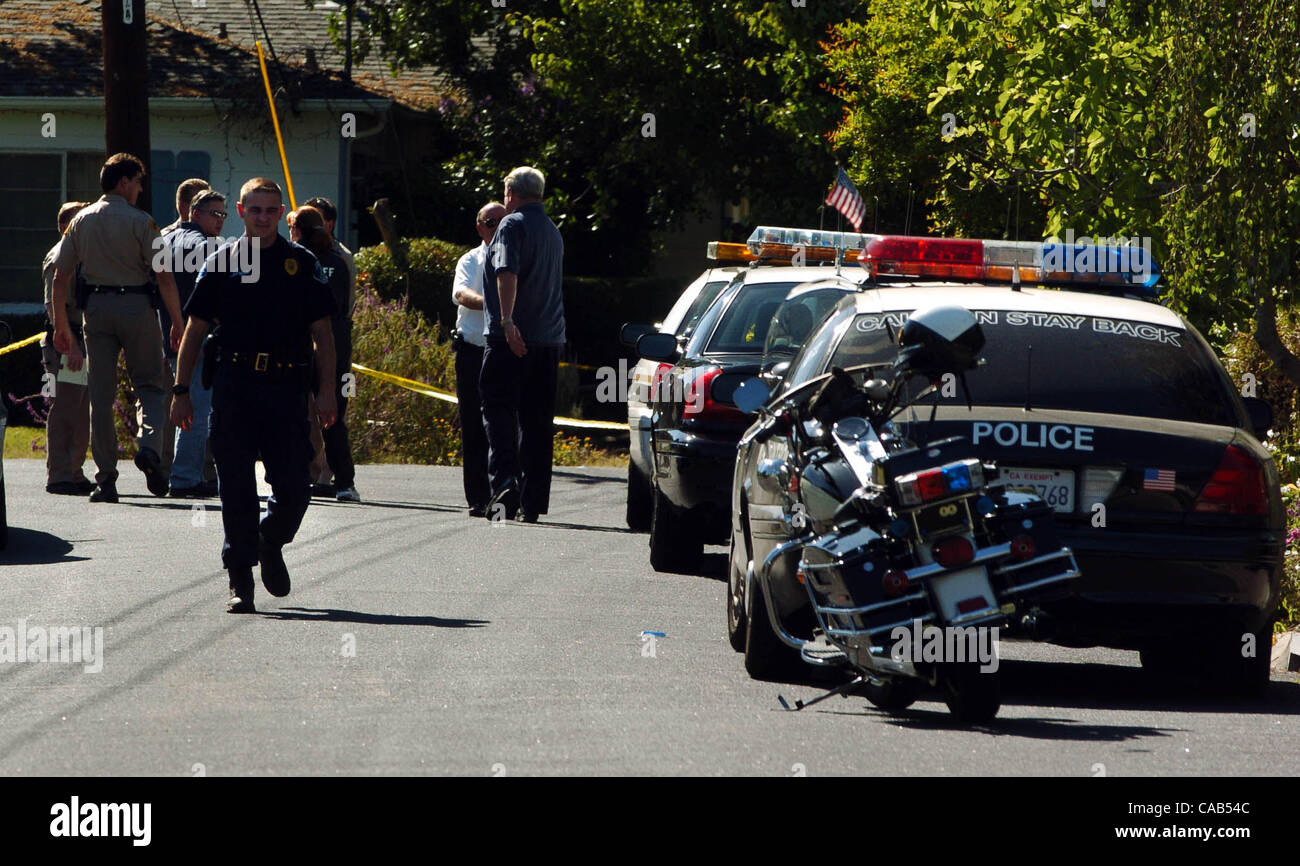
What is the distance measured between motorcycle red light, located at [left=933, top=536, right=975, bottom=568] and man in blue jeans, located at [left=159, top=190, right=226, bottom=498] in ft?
21.7

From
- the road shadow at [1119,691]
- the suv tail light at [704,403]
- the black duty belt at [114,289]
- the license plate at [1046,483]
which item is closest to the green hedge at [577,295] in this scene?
the black duty belt at [114,289]

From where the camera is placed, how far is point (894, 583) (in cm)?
588

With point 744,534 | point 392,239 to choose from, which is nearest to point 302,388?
point 744,534

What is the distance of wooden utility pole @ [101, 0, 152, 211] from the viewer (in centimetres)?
1697

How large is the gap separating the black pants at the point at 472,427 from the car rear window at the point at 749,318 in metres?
2.41

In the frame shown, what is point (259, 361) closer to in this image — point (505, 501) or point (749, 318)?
point (749, 318)

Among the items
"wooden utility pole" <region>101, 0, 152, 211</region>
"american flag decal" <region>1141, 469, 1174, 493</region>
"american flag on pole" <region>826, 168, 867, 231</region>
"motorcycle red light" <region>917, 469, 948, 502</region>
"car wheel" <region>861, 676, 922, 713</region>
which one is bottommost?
"car wheel" <region>861, 676, 922, 713</region>

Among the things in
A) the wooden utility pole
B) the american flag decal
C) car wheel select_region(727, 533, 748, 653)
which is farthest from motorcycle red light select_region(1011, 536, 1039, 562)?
the wooden utility pole

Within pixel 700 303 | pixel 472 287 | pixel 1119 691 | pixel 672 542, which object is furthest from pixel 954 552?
pixel 472 287

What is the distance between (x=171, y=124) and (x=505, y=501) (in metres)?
15.3

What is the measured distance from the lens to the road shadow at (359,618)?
8.37 m

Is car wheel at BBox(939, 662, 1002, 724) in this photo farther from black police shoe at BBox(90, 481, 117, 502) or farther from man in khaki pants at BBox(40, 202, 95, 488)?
man in khaki pants at BBox(40, 202, 95, 488)

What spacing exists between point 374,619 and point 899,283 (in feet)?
8.50

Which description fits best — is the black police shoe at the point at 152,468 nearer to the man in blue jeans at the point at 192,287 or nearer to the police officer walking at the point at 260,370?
the man in blue jeans at the point at 192,287
